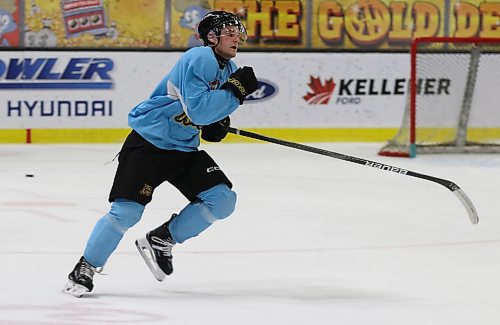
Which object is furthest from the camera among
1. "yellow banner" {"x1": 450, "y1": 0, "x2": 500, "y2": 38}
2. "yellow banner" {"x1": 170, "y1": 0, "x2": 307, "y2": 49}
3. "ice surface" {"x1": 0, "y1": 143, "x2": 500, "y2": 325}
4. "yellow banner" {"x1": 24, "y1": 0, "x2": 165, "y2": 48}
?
"yellow banner" {"x1": 450, "y1": 0, "x2": 500, "y2": 38}

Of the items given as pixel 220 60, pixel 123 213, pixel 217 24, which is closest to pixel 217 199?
pixel 123 213

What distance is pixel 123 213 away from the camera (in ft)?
11.0

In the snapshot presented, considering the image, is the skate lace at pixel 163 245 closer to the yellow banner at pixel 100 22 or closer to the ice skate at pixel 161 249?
the ice skate at pixel 161 249

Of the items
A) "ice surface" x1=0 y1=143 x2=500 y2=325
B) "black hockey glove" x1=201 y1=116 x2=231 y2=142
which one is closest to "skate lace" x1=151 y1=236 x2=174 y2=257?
"ice surface" x1=0 y1=143 x2=500 y2=325

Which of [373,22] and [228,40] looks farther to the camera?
[373,22]

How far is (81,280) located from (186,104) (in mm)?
629

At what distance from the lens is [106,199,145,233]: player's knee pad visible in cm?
335

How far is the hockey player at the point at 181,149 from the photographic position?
3.26 m

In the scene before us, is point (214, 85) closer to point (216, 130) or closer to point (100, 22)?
point (216, 130)

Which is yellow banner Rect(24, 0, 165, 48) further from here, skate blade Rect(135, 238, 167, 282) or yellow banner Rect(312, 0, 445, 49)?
skate blade Rect(135, 238, 167, 282)

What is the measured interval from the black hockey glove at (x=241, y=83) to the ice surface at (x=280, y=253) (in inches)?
24.5

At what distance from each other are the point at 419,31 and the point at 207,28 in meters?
6.73

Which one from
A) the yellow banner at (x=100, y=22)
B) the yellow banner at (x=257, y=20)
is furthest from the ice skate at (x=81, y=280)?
the yellow banner at (x=257, y=20)

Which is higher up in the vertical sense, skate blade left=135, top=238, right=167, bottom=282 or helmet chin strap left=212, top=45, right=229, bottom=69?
helmet chin strap left=212, top=45, right=229, bottom=69
